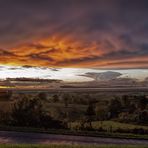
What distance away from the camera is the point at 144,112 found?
123 ft

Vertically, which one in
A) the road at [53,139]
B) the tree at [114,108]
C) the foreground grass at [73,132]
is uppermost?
the tree at [114,108]

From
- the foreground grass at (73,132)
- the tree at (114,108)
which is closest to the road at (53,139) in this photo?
the foreground grass at (73,132)

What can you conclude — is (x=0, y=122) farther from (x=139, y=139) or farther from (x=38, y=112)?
(x=139, y=139)

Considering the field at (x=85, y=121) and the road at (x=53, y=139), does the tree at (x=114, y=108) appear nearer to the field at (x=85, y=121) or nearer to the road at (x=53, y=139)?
the field at (x=85, y=121)

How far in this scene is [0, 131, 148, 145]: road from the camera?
24453 millimetres

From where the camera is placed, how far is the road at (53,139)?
963 inches

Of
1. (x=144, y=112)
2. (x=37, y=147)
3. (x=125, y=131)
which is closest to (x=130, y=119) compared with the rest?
(x=144, y=112)

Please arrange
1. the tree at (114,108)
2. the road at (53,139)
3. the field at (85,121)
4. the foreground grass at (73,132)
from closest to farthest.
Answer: the road at (53,139) < the foreground grass at (73,132) < the field at (85,121) < the tree at (114,108)

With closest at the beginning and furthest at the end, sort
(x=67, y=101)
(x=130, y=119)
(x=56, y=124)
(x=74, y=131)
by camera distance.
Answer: (x=74, y=131), (x=56, y=124), (x=130, y=119), (x=67, y=101)

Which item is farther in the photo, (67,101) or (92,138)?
(67,101)

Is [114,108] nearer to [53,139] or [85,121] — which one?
[85,121]

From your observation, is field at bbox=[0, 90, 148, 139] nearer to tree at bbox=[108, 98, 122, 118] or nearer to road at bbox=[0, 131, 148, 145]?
tree at bbox=[108, 98, 122, 118]

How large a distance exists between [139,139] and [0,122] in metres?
14.7

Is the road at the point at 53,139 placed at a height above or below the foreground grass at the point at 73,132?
below
